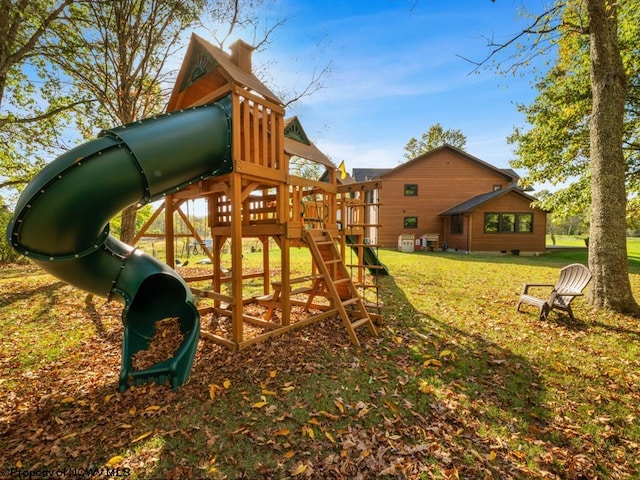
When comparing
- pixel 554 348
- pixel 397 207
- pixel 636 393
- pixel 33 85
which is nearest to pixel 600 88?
pixel 554 348

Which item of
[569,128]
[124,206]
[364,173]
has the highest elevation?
[364,173]

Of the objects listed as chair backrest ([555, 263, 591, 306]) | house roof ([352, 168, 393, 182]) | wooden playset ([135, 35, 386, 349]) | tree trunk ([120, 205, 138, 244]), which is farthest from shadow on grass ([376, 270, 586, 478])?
house roof ([352, 168, 393, 182])

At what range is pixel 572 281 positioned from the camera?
6.22m

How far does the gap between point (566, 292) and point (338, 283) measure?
5078 millimetres

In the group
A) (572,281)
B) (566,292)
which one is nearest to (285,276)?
(566,292)

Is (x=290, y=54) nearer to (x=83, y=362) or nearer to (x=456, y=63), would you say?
(x=456, y=63)

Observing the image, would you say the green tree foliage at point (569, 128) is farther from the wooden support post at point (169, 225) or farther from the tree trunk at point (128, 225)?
the tree trunk at point (128, 225)

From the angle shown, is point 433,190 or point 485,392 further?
point 433,190

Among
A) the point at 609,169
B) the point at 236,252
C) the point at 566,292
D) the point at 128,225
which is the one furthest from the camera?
the point at 128,225

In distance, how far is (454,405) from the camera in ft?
10.8

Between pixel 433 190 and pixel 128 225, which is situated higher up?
pixel 433 190

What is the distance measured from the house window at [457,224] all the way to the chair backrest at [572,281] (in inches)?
597

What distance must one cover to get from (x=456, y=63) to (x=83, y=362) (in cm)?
1050

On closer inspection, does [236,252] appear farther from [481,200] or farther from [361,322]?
[481,200]
